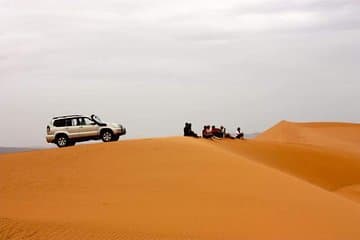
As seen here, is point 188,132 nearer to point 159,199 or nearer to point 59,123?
point 59,123

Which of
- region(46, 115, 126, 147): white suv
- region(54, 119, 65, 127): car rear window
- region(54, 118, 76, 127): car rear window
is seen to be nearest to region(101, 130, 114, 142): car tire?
region(46, 115, 126, 147): white suv

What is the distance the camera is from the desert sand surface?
11.3 metres

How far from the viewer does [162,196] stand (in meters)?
14.4

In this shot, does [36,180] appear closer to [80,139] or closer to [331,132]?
[80,139]

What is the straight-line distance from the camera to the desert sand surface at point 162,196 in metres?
11.3

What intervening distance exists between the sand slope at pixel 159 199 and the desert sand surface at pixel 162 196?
0.08 ft

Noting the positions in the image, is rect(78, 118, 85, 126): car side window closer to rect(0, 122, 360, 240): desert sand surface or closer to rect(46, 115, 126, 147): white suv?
rect(46, 115, 126, 147): white suv

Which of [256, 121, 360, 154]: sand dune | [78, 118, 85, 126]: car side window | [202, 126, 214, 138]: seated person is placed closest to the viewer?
[78, 118, 85, 126]: car side window

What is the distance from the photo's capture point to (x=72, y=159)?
20.1 metres

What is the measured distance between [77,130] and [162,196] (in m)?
12.0

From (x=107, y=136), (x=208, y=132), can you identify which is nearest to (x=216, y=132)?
(x=208, y=132)

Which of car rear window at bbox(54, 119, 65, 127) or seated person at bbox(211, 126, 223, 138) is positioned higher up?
car rear window at bbox(54, 119, 65, 127)

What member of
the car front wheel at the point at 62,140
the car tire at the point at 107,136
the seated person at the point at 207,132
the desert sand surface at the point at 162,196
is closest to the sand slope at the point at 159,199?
the desert sand surface at the point at 162,196

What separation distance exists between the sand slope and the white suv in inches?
158
